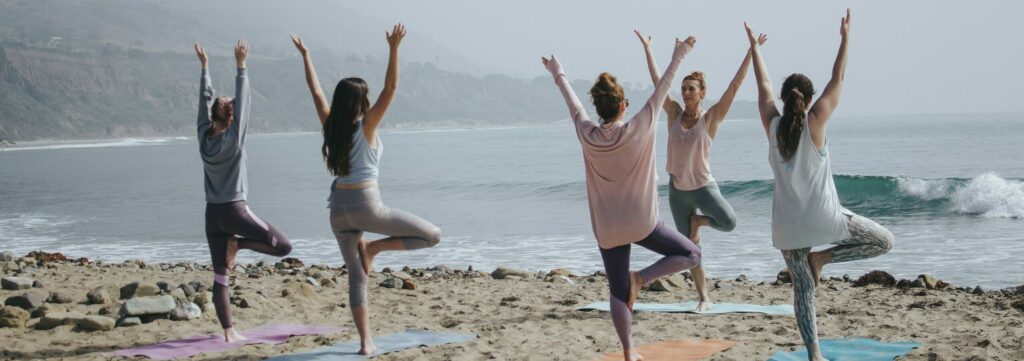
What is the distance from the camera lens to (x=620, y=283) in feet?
18.2

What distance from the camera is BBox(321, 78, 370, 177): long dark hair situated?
577 centimetres

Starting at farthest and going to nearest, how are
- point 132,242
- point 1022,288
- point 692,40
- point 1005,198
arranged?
1. point 1005,198
2. point 132,242
3. point 1022,288
4. point 692,40

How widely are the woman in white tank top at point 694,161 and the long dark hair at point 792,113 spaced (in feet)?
6.27

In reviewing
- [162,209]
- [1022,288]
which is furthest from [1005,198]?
[162,209]

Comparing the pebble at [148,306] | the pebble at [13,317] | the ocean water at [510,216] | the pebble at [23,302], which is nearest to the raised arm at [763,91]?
the pebble at [148,306]

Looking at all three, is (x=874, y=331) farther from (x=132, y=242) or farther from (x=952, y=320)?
(x=132, y=242)

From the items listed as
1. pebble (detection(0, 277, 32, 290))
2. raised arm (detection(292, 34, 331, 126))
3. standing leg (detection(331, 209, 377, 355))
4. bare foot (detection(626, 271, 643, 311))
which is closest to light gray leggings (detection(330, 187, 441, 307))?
standing leg (detection(331, 209, 377, 355))

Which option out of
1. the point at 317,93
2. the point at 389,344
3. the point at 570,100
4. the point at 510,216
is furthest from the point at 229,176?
the point at 510,216

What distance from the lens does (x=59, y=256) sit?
14.9 meters

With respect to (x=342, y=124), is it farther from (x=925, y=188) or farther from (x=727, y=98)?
(x=925, y=188)

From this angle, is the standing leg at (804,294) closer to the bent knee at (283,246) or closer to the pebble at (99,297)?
the bent knee at (283,246)

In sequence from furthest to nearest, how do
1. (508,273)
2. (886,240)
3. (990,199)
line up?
(990,199) → (508,273) → (886,240)

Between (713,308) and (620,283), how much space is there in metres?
2.84

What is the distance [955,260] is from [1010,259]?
0.73m
